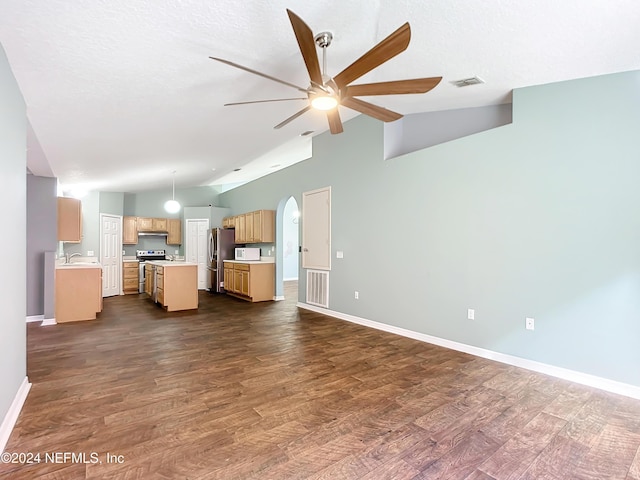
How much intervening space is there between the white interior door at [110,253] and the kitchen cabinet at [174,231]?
125cm

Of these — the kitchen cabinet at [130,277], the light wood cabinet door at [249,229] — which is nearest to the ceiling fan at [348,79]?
the light wood cabinet door at [249,229]

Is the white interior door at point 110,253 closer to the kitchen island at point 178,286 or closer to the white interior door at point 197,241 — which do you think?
the white interior door at point 197,241

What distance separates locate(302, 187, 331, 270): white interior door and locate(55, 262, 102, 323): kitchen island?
356 centimetres

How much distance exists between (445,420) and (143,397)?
2.27 m

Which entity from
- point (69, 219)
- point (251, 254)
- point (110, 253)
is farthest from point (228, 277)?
point (69, 219)

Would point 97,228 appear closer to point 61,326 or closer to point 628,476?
point 61,326

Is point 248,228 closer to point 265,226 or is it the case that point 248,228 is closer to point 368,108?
point 265,226

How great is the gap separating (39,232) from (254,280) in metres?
3.65

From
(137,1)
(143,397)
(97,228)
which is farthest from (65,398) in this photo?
(97,228)

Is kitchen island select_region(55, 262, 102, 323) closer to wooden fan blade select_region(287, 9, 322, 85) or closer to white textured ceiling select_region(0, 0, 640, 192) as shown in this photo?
white textured ceiling select_region(0, 0, 640, 192)

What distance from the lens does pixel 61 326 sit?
4871 millimetres

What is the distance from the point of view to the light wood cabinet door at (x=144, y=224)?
870 cm

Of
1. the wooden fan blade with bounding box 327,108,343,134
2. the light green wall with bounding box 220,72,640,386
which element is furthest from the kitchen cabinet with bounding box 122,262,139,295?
the wooden fan blade with bounding box 327,108,343,134

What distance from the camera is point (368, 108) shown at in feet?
9.48
